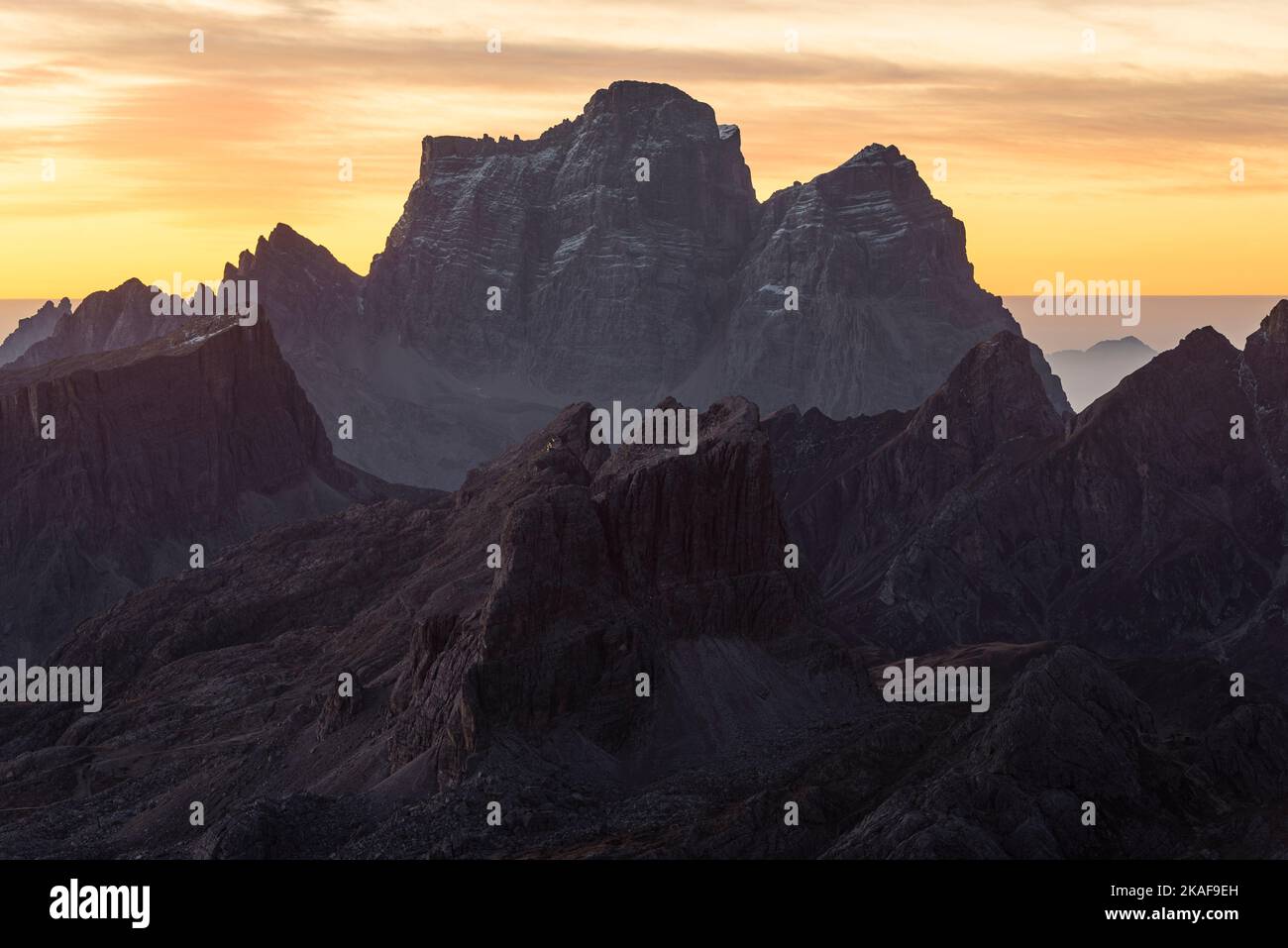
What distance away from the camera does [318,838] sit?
190125 millimetres

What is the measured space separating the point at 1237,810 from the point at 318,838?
68.9 m
